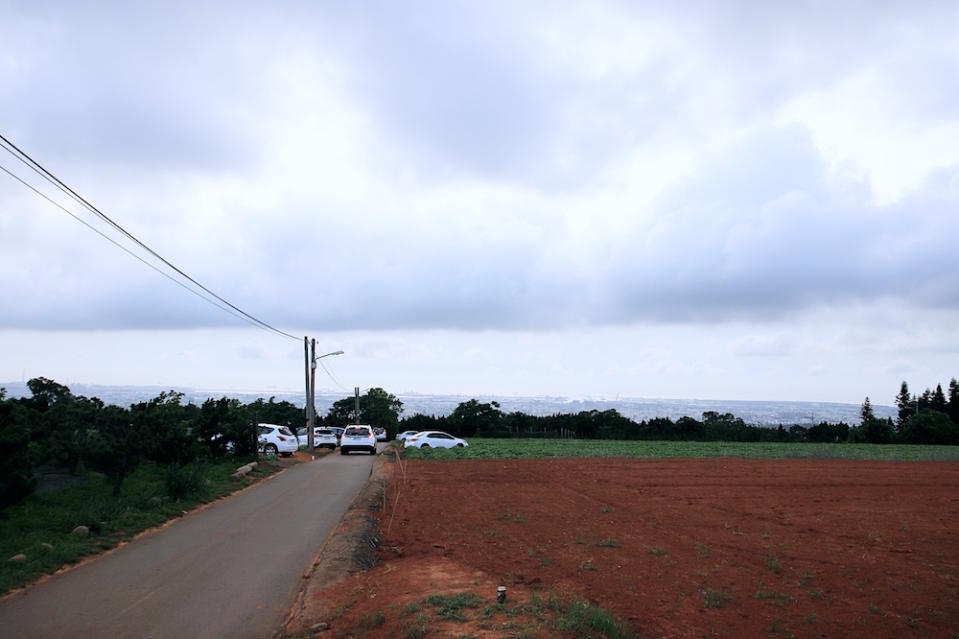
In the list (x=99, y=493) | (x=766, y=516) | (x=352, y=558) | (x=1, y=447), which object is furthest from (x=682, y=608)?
(x=99, y=493)

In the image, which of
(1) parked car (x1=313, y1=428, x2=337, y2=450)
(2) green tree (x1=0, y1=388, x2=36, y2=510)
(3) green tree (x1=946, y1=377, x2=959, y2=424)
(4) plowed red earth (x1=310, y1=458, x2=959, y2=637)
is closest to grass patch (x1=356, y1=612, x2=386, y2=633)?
(4) plowed red earth (x1=310, y1=458, x2=959, y2=637)

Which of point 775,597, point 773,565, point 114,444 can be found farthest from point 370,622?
point 114,444

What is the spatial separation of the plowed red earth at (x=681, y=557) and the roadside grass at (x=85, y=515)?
4.56m

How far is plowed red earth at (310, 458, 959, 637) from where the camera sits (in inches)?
316

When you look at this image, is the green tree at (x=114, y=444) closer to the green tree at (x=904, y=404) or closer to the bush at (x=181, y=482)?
the bush at (x=181, y=482)

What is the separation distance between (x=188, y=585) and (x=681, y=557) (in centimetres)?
741

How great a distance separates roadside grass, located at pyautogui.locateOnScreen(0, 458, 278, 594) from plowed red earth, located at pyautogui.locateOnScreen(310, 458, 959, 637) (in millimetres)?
4562

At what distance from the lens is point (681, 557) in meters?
11.4

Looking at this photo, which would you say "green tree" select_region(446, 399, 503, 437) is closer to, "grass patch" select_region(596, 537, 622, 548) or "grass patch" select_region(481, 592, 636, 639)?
"grass patch" select_region(596, 537, 622, 548)

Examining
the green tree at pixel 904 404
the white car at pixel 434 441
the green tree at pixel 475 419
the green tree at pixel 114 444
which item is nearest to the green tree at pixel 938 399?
the green tree at pixel 904 404

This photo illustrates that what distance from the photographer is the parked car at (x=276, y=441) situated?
34688 millimetres

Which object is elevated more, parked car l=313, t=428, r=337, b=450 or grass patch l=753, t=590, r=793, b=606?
parked car l=313, t=428, r=337, b=450

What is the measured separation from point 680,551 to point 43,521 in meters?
11.4

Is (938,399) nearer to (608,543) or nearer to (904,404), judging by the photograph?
(904,404)
